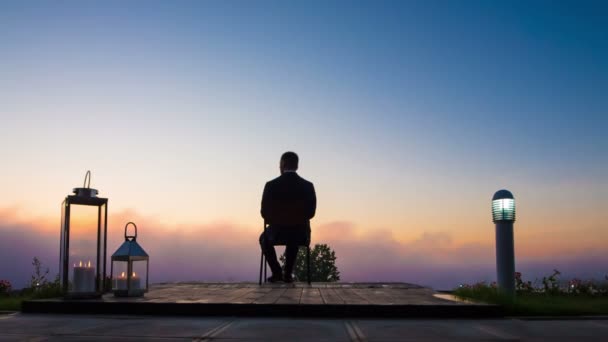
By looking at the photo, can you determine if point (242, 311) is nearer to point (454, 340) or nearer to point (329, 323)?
point (329, 323)

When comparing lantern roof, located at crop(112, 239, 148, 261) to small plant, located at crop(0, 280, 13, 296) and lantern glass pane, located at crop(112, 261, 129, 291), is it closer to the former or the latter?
lantern glass pane, located at crop(112, 261, 129, 291)

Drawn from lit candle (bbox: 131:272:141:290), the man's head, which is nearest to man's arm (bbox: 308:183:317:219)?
the man's head

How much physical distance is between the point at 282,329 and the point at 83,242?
2.72 m

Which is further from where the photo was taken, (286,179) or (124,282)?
(286,179)

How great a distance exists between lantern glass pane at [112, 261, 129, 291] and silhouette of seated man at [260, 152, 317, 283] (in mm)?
2793

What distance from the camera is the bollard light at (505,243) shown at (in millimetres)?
6293

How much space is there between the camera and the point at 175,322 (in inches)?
179

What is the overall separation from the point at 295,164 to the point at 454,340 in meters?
5.19

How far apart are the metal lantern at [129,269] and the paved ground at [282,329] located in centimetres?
99

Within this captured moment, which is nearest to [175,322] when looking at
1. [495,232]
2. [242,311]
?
[242,311]

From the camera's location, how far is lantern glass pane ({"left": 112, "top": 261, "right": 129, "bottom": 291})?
5.95 m

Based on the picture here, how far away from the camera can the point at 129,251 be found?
19.9 ft

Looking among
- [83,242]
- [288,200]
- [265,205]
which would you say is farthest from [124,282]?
[288,200]

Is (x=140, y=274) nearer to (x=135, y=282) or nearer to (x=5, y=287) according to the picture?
(x=135, y=282)
